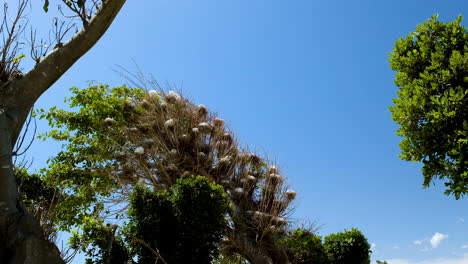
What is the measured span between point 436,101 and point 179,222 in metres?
6.09

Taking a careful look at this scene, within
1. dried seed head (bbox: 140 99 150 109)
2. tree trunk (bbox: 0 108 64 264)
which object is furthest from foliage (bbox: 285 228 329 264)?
tree trunk (bbox: 0 108 64 264)

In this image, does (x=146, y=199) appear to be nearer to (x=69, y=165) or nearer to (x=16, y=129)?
(x=16, y=129)

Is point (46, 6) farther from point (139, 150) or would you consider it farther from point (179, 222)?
point (139, 150)

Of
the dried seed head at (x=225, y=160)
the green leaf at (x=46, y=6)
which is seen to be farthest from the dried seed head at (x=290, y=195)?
the green leaf at (x=46, y=6)

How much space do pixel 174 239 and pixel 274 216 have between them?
12.4ft

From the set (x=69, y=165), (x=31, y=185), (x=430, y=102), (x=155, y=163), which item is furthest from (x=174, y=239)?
(x=430, y=102)

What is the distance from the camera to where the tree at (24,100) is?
4.27 metres

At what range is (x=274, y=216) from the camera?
35.1 ft

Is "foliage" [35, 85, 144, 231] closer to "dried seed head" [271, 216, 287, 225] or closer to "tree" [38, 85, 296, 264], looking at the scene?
"tree" [38, 85, 296, 264]

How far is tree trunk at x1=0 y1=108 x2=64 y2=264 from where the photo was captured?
167 inches

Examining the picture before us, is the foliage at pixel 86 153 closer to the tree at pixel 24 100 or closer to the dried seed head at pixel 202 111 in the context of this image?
the dried seed head at pixel 202 111

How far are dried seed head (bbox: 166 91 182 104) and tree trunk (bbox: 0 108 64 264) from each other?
7.59 meters

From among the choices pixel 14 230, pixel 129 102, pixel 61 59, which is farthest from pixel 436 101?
pixel 129 102

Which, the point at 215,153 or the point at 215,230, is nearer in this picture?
the point at 215,230
